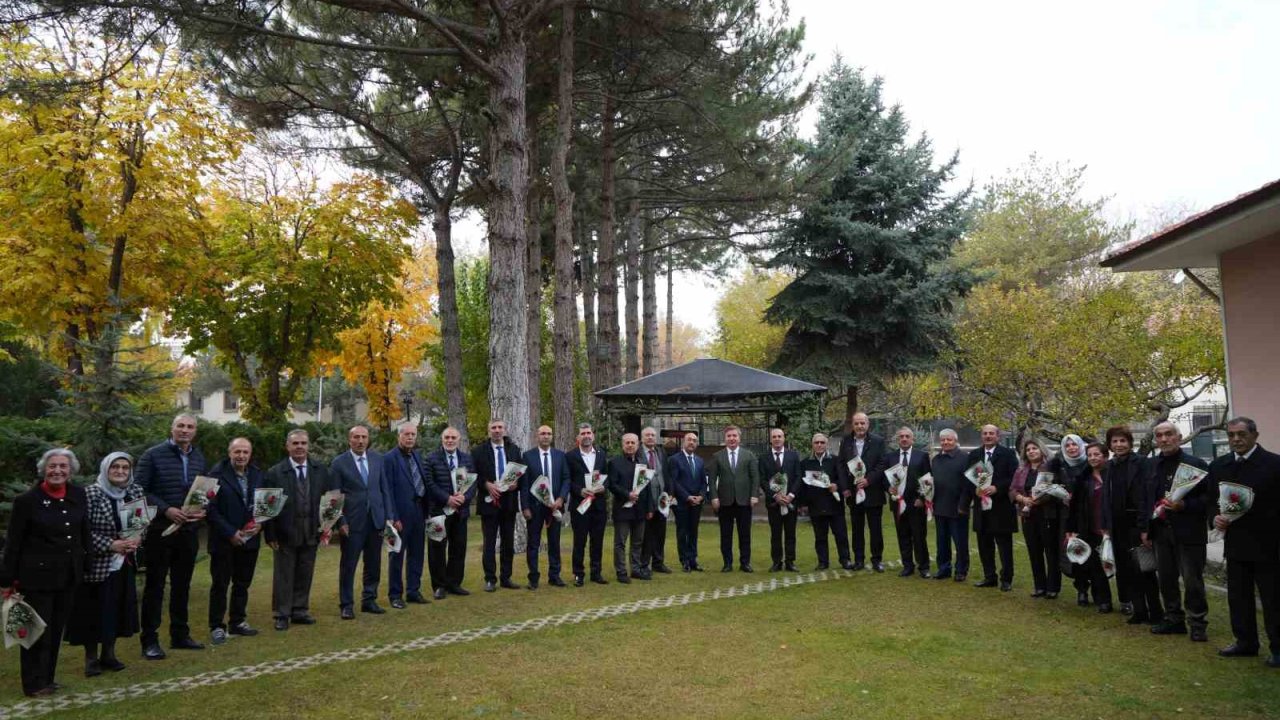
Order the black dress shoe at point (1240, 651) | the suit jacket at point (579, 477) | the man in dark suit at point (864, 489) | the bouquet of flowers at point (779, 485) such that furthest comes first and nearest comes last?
the bouquet of flowers at point (779, 485), the man in dark suit at point (864, 489), the suit jacket at point (579, 477), the black dress shoe at point (1240, 651)

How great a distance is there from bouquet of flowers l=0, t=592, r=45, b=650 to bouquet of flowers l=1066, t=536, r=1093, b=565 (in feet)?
27.8

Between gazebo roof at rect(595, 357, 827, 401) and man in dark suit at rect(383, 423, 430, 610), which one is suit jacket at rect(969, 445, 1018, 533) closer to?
man in dark suit at rect(383, 423, 430, 610)

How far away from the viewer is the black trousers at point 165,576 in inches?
278

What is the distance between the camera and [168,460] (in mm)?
7254

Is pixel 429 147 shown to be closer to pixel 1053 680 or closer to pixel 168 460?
pixel 168 460

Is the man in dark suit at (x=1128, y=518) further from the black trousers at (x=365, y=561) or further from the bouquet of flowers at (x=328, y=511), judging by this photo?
the bouquet of flowers at (x=328, y=511)

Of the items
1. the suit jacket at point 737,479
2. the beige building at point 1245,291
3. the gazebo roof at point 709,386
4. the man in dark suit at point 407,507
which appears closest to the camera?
the man in dark suit at point 407,507

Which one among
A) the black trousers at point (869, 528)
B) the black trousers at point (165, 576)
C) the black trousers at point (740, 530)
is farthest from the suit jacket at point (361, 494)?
the black trousers at point (869, 528)

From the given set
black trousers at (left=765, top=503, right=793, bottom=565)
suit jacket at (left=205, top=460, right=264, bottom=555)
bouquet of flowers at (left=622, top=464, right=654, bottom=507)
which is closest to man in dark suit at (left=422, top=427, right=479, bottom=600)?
bouquet of flowers at (left=622, top=464, right=654, bottom=507)

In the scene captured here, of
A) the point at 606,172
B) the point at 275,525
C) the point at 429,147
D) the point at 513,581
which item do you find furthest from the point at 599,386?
the point at 275,525

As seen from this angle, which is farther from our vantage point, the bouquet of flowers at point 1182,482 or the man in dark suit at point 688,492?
the man in dark suit at point 688,492

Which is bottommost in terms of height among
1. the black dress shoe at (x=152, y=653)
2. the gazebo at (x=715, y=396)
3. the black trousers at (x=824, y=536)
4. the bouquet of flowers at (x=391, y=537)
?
the black dress shoe at (x=152, y=653)

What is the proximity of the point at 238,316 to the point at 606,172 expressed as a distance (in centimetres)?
900

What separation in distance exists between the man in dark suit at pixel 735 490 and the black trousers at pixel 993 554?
2746 mm
